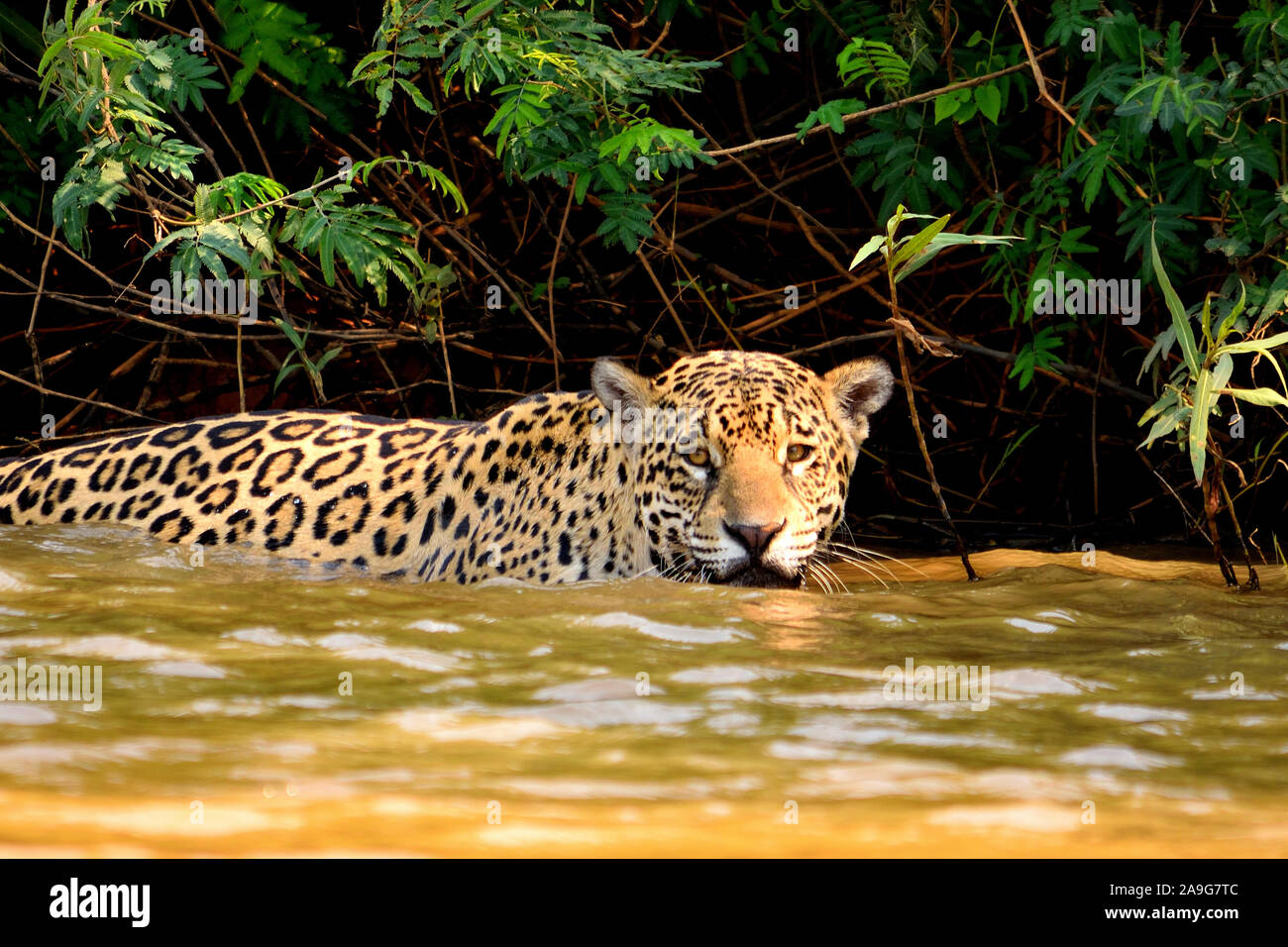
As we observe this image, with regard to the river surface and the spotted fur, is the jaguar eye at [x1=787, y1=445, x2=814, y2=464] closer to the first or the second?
the spotted fur

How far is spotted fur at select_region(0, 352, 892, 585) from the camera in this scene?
16.7 ft

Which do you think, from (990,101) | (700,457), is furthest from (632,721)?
(990,101)

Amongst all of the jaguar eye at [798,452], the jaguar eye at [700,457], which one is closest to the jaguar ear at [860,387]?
the jaguar eye at [798,452]

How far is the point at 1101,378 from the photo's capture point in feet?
21.6

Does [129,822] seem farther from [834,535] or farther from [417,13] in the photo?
[834,535]

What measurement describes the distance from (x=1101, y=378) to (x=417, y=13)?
3346mm

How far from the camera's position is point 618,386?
5480mm

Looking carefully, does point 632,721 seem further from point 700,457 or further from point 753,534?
point 700,457

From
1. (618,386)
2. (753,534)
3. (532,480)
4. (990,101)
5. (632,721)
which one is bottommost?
(632,721)

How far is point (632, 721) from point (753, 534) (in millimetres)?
1508

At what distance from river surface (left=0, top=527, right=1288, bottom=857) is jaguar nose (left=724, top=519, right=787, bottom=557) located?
0.15 metres

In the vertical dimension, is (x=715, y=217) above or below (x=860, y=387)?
above

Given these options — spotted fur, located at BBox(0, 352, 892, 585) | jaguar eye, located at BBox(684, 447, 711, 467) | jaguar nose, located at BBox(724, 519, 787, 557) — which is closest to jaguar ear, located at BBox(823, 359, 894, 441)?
spotted fur, located at BBox(0, 352, 892, 585)

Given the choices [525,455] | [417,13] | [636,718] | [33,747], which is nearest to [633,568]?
[525,455]
